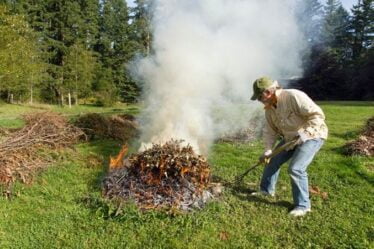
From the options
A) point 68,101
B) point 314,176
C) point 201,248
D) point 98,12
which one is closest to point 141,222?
point 201,248

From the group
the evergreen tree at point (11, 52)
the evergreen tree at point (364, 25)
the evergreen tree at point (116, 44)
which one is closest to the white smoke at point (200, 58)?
the evergreen tree at point (11, 52)

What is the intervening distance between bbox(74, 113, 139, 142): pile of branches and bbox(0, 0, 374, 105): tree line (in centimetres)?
1738

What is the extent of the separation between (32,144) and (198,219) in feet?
12.7

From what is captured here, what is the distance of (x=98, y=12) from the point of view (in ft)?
122

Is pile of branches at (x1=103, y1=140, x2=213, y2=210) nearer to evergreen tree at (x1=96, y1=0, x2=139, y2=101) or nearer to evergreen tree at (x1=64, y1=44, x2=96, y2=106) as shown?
evergreen tree at (x1=96, y1=0, x2=139, y2=101)

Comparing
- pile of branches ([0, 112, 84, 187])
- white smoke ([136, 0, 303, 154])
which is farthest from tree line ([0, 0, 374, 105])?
white smoke ([136, 0, 303, 154])

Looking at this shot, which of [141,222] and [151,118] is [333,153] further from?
[141,222]

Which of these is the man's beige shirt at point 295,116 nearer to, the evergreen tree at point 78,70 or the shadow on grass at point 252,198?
the shadow on grass at point 252,198

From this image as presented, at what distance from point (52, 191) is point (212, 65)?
139 inches

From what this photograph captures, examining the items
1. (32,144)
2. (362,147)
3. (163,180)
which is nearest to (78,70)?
(32,144)

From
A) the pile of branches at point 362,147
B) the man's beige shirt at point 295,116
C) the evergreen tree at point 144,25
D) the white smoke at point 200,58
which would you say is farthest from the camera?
the evergreen tree at point 144,25

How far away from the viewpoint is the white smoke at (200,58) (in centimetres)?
668

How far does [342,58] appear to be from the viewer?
1308 inches

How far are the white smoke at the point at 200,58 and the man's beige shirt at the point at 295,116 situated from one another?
180cm
